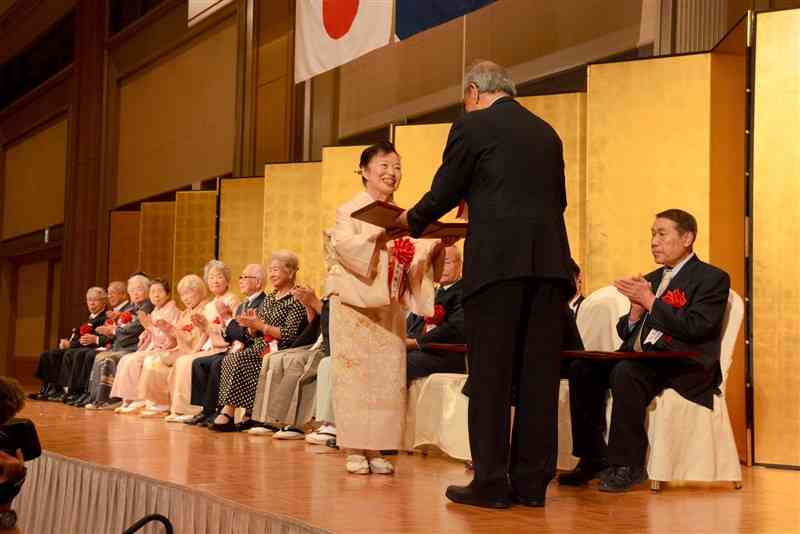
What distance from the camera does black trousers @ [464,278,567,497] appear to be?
3.37 m

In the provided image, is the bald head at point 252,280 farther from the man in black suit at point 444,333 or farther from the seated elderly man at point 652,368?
the seated elderly man at point 652,368

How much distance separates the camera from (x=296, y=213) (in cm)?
873

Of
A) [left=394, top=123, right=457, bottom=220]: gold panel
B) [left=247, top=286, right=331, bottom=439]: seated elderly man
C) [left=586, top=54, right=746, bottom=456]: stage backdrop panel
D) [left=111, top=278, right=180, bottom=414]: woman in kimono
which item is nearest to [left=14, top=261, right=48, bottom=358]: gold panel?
[left=111, top=278, right=180, bottom=414]: woman in kimono

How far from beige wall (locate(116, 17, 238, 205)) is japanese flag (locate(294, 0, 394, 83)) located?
3.60 m

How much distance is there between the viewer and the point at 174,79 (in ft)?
42.8

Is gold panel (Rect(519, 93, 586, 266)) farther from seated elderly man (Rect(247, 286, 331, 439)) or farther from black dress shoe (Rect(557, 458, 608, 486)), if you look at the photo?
black dress shoe (Rect(557, 458, 608, 486))

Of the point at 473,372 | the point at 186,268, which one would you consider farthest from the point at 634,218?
the point at 186,268

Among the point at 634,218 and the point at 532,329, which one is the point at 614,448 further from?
the point at 634,218

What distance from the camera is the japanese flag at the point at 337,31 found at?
6.99m

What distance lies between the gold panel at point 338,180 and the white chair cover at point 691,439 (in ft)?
13.4

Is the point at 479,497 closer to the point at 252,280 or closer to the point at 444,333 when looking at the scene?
the point at 444,333

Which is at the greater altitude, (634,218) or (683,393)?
(634,218)

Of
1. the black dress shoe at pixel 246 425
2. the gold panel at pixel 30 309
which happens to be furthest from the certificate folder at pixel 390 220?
the gold panel at pixel 30 309

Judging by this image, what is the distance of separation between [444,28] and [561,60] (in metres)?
1.39
